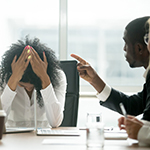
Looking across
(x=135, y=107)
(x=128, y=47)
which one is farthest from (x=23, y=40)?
(x=135, y=107)

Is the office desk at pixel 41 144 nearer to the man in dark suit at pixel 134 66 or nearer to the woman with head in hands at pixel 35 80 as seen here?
the woman with head in hands at pixel 35 80

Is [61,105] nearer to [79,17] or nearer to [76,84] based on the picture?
[76,84]

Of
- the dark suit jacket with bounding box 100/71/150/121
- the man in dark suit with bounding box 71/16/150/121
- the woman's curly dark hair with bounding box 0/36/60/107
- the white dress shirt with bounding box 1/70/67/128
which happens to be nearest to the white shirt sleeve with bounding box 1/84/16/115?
the white dress shirt with bounding box 1/70/67/128

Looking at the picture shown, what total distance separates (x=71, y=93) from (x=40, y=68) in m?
0.32

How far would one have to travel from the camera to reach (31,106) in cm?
154

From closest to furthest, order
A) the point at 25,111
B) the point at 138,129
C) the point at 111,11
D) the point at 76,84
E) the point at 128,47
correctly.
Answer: the point at 138,129
the point at 25,111
the point at 128,47
the point at 76,84
the point at 111,11

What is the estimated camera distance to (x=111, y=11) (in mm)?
3047

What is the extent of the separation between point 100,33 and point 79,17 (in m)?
0.30

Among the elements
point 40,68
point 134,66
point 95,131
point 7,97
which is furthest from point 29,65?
point 95,131

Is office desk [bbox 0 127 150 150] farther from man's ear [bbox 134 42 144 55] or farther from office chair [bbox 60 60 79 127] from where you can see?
man's ear [bbox 134 42 144 55]

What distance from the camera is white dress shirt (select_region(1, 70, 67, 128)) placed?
149 cm

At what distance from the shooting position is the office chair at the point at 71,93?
6.41 feet

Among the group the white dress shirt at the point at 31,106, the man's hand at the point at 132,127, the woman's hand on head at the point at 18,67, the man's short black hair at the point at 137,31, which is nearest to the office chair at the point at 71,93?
the white dress shirt at the point at 31,106

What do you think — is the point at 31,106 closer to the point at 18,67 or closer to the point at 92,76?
the point at 18,67
